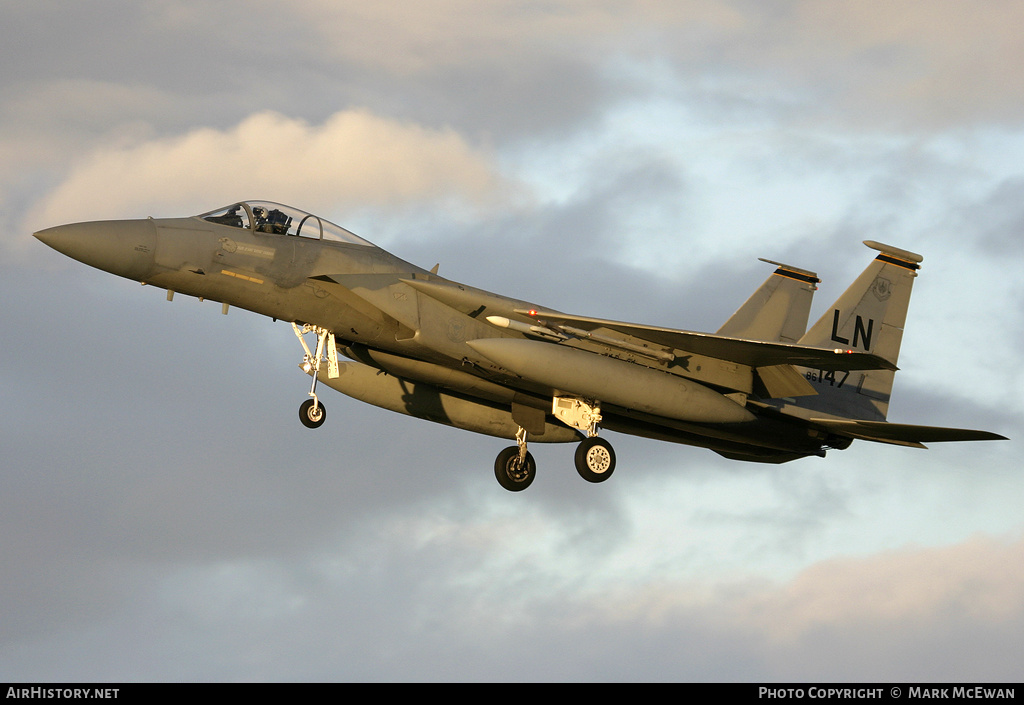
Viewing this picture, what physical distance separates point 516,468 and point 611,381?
3.92 m

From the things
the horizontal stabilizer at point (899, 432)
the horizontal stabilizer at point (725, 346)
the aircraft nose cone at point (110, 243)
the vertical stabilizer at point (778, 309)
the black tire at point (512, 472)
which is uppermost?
the vertical stabilizer at point (778, 309)

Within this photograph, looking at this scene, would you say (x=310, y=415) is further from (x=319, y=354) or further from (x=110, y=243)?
(x=110, y=243)

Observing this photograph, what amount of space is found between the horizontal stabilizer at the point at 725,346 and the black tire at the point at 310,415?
3523mm

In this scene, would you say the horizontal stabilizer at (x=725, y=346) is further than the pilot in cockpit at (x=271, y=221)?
Yes

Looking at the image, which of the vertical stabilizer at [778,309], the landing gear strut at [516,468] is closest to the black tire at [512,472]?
the landing gear strut at [516,468]

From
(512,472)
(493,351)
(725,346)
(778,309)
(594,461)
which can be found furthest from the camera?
(778,309)

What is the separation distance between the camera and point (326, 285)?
766 inches

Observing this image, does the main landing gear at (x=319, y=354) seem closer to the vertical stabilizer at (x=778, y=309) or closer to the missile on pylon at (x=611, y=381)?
the missile on pylon at (x=611, y=381)

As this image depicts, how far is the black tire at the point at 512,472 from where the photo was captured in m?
22.6

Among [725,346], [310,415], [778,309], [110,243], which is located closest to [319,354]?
[310,415]

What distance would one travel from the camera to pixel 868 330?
23188mm
